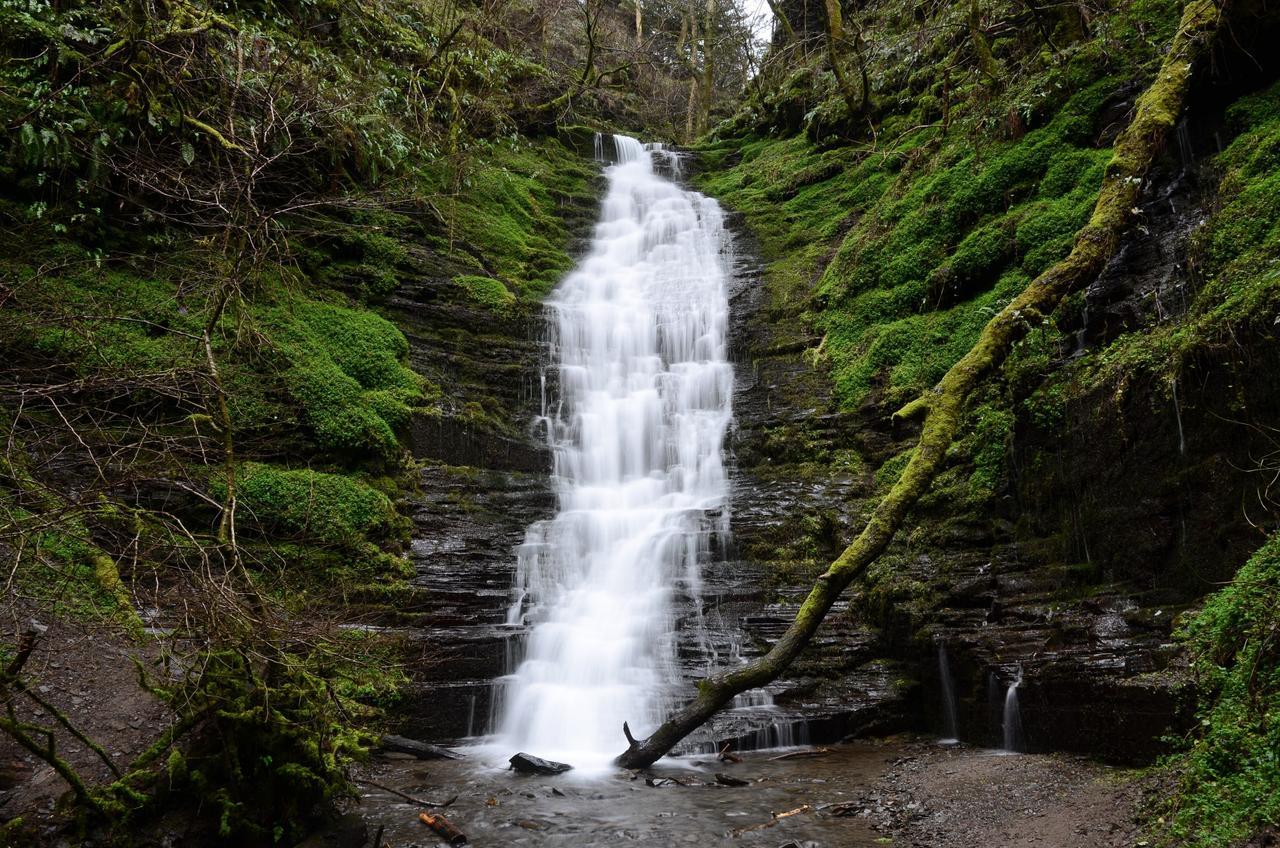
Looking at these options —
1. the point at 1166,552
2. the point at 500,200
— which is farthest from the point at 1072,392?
the point at 500,200

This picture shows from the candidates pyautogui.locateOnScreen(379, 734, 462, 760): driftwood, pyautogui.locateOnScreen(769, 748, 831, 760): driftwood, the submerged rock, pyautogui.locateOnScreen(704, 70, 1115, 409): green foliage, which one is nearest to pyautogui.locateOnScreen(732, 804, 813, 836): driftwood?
pyautogui.locateOnScreen(769, 748, 831, 760): driftwood

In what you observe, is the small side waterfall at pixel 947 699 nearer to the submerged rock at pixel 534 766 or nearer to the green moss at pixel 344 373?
the submerged rock at pixel 534 766

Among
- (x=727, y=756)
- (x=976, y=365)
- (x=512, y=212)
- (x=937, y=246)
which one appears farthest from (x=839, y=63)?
(x=727, y=756)

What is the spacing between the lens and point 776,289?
15.1 metres

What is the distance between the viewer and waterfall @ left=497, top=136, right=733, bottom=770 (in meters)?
8.52

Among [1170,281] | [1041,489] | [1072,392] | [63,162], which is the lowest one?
[1041,489]

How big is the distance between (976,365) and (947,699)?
3.46 m

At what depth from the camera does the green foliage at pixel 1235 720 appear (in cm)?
359

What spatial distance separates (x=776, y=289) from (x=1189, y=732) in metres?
11.5

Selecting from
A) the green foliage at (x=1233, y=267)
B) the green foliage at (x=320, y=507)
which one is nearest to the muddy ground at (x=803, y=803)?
the green foliage at (x=320, y=507)

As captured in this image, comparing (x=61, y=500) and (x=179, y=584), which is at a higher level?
(x=61, y=500)

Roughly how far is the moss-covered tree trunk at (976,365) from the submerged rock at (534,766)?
2.09 feet

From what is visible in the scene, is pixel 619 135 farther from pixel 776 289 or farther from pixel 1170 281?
pixel 1170 281

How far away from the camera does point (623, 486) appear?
12.2 meters
